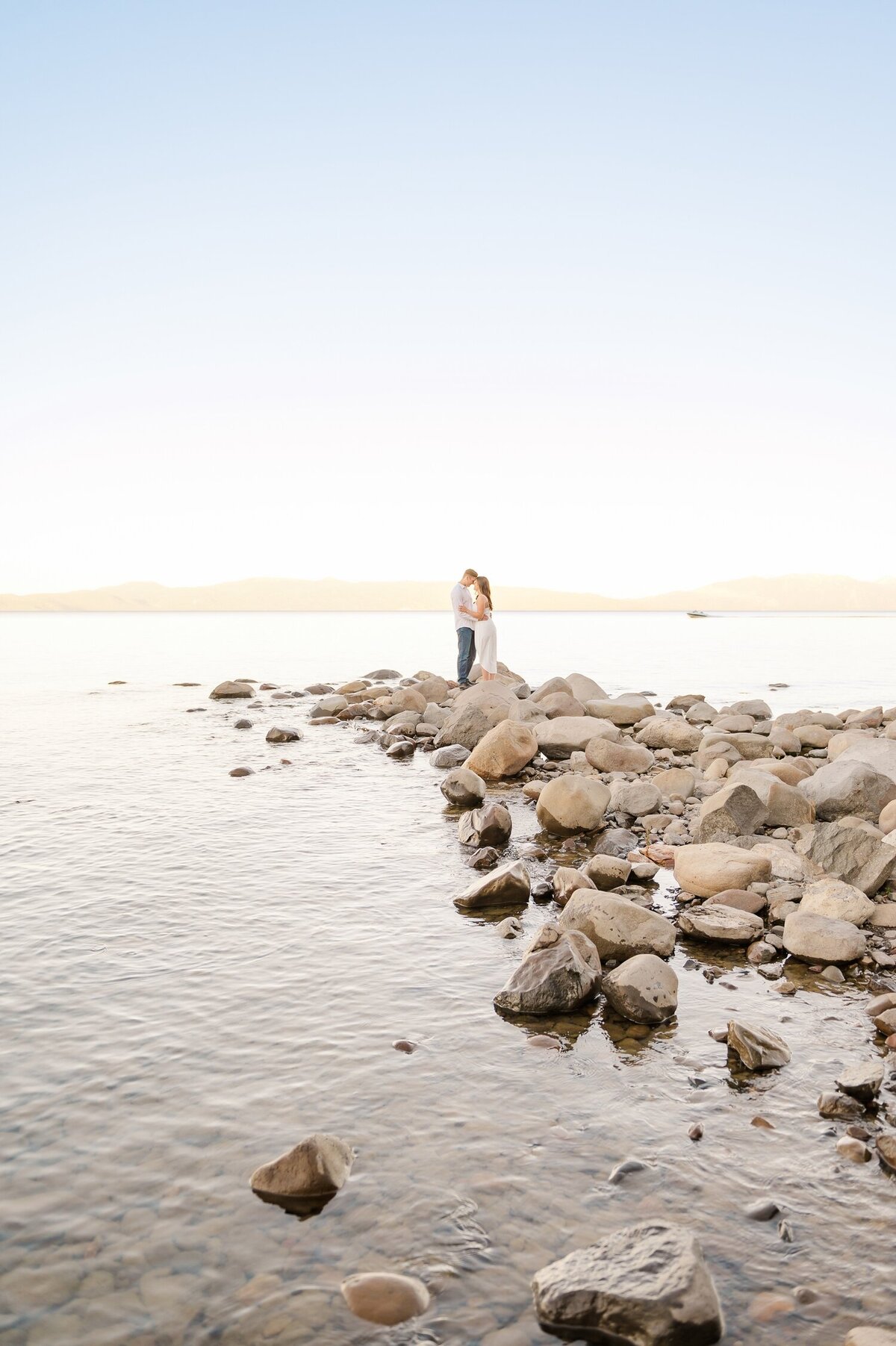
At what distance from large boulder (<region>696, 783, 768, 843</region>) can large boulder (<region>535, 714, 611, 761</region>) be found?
5.30m

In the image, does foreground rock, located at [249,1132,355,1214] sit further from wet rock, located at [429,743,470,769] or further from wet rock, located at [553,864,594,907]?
wet rock, located at [429,743,470,769]

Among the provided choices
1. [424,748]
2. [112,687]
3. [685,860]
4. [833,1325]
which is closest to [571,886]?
[685,860]

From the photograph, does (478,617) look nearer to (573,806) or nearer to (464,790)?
(464,790)

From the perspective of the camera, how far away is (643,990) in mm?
6543

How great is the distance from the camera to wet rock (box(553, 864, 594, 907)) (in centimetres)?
896

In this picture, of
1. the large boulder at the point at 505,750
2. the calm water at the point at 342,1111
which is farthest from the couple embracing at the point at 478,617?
the calm water at the point at 342,1111

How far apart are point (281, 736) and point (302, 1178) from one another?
15451mm

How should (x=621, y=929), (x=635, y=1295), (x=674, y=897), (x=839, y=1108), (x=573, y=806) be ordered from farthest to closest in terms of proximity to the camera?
(x=573, y=806), (x=674, y=897), (x=621, y=929), (x=839, y=1108), (x=635, y=1295)

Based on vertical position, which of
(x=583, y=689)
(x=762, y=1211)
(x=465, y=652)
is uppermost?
(x=465, y=652)

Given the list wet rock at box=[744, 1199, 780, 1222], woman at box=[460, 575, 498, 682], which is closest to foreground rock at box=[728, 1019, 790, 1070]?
wet rock at box=[744, 1199, 780, 1222]

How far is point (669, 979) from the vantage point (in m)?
6.71

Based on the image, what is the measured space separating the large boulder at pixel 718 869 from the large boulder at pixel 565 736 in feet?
22.3

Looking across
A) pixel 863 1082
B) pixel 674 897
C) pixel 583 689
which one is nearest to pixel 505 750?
pixel 674 897

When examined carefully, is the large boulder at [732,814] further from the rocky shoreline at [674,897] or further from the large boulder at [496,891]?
the large boulder at [496,891]
